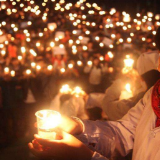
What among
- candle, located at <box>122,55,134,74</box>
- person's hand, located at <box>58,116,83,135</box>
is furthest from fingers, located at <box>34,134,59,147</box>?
candle, located at <box>122,55,134,74</box>

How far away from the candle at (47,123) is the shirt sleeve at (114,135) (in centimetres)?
28

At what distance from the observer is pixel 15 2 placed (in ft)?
41.5

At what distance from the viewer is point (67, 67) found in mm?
7402

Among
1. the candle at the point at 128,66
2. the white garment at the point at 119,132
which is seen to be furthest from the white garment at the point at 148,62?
the white garment at the point at 119,132

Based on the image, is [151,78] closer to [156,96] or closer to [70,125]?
[156,96]

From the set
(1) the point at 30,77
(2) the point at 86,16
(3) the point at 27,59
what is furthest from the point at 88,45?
(2) the point at 86,16

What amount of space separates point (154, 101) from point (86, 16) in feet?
41.6

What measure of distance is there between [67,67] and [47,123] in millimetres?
6129

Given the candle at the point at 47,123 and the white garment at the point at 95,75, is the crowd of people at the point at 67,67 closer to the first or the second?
the white garment at the point at 95,75

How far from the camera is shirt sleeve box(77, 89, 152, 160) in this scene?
149 cm

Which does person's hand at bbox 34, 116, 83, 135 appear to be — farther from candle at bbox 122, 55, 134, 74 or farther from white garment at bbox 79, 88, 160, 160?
candle at bbox 122, 55, 134, 74

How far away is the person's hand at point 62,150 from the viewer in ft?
3.72

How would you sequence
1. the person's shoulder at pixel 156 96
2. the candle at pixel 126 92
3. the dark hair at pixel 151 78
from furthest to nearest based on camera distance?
1. the candle at pixel 126 92
2. the dark hair at pixel 151 78
3. the person's shoulder at pixel 156 96

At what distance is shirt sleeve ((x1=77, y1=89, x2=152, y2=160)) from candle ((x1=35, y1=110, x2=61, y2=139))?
0.28m
